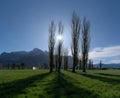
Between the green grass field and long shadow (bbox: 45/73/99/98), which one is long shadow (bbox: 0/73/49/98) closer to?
the green grass field

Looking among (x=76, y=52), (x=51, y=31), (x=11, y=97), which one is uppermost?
(x=51, y=31)

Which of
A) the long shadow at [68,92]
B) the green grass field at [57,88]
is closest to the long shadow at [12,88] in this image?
the green grass field at [57,88]

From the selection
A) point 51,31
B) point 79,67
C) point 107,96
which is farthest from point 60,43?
point 107,96

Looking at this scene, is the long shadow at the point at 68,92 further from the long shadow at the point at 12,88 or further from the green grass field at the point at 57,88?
the long shadow at the point at 12,88

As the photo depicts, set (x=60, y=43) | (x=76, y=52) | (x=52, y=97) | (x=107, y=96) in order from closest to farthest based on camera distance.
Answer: (x=52, y=97)
(x=107, y=96)
(x=76, y=52)
(x=60, y=43)

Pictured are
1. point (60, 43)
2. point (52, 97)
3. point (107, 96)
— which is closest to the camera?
point (52, 97)

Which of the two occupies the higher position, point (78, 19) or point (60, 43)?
point (78, 19)

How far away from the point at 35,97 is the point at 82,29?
52103 millimetres

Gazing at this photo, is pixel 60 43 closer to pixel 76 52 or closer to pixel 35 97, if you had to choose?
pixel 76 52

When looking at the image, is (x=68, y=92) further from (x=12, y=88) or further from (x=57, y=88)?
(x=12, y=88)

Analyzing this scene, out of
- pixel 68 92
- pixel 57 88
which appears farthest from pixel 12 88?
pixel 68 92

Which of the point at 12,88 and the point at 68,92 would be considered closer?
the point at 68,92

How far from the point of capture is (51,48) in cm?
5488

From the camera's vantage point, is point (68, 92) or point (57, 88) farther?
point (57, 88)
